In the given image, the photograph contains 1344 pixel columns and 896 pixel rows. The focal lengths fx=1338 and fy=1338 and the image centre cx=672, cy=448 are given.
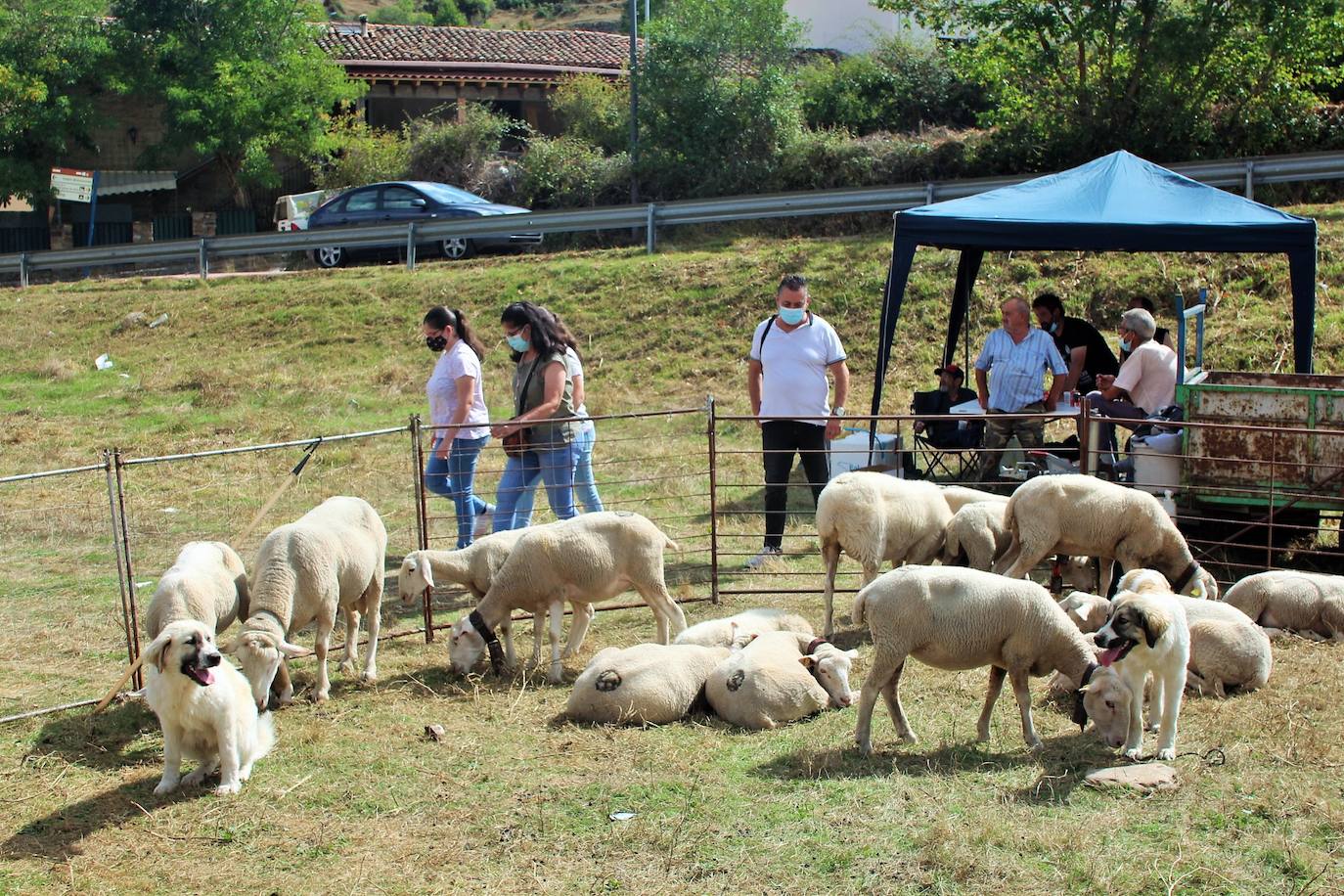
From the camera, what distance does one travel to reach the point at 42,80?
29219mm

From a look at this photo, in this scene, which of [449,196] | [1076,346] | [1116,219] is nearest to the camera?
[1116,219]

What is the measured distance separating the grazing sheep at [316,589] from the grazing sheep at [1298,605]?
524 cm

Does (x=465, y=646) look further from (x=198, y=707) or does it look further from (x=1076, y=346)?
(x=1076, y=346)

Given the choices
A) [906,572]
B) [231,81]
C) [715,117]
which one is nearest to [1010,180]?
[715,117]

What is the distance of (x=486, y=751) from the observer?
6527 millimetres

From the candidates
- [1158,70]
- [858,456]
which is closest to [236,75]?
[1158,70]

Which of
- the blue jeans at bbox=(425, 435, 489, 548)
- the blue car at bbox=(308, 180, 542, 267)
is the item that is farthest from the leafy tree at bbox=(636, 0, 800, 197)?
the blue jeans at bbox=(425, 435, 489, 548)

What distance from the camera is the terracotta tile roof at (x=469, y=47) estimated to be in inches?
1336

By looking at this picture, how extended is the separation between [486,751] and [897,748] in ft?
6.53

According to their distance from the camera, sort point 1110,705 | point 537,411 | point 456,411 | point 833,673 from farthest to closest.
→ point 456,411 < point 537,411 < point 833,673 < point 1110,705

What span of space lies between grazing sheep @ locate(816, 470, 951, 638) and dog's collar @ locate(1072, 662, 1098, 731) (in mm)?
2079

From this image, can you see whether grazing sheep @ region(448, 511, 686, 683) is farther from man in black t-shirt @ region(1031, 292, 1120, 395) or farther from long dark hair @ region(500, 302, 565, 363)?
man in black t-shirt @ region(1031, 292, 1120, 395)

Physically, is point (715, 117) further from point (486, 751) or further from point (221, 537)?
point (486, 751)

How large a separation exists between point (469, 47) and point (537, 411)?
1136 inches
